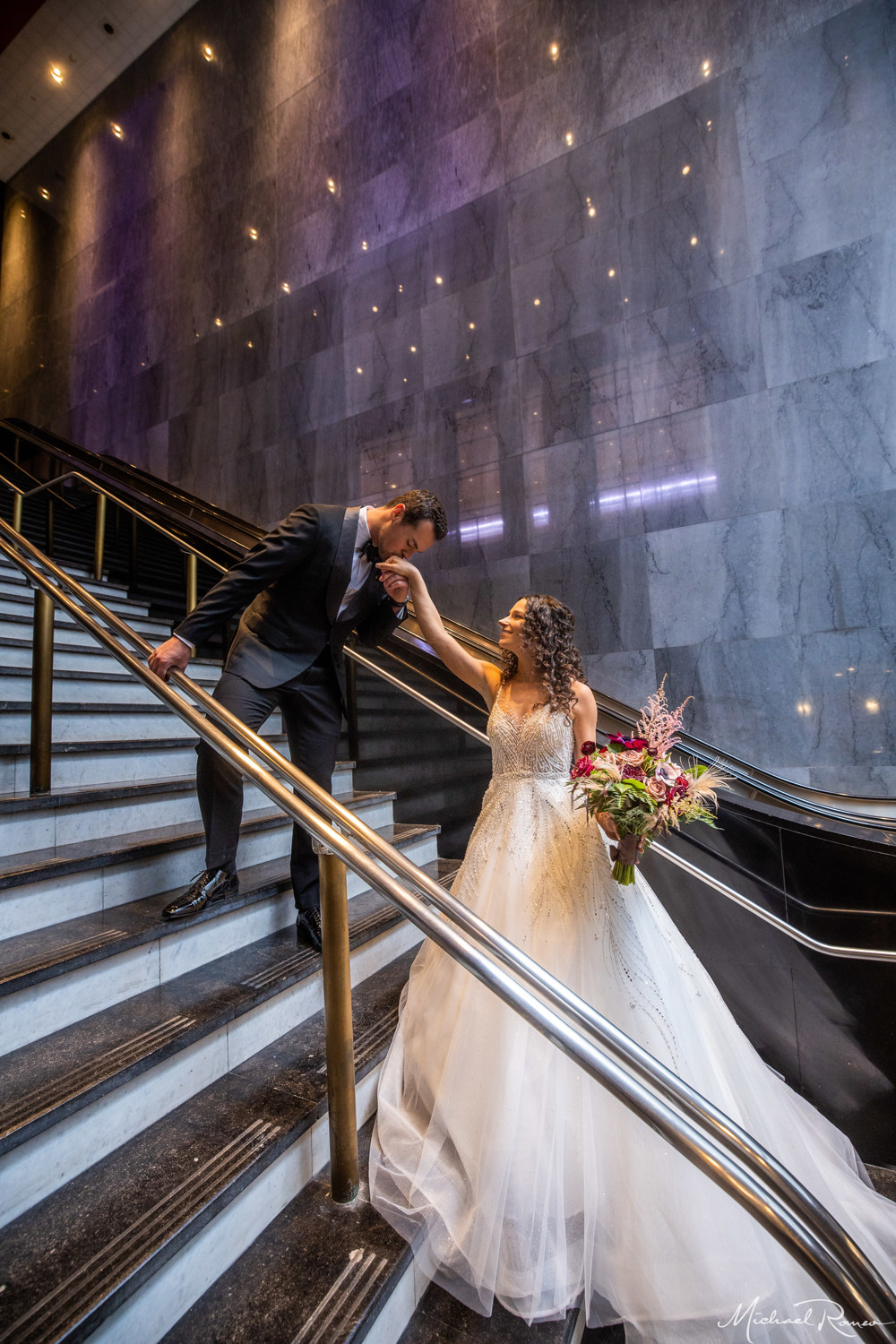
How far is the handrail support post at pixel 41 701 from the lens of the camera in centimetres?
214

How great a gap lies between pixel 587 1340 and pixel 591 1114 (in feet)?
1.35

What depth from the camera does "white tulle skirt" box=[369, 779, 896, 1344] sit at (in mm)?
1316

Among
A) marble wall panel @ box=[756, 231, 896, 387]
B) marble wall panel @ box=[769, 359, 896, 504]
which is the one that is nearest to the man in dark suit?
marble wall panel @ box=[769, 359, 896, 504]

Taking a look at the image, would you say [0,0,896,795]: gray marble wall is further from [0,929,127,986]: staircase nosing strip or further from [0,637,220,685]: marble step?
[0,929,127,986]: staircase nosing strip

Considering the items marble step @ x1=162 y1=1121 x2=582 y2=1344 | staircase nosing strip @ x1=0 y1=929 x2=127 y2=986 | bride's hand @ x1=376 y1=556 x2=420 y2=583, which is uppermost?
bride's hand @ x1=376 y1=556 x2=420 y2=583

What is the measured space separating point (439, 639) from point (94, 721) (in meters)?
1.63

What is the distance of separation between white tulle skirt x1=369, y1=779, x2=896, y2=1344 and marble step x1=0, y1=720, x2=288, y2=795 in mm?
1460

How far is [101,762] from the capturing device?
2.55 m

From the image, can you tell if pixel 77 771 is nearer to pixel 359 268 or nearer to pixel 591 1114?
pixel 591 1114

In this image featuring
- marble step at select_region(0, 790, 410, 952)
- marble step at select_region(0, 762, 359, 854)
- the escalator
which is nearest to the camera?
marble step at select_region(0, 790, 410, 952)

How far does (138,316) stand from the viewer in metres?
7.92

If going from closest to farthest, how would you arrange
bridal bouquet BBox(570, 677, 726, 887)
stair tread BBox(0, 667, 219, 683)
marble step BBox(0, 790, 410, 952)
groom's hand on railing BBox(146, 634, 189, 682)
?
1. bridal bouquet BBox(570, 677, 726, 887)
2. marble step BBox(0, 790, 410, 952)
3. groom's hand on railing BBox(146, 634, 189, 682)
4. stair tread BBox(0, 667, 219, 683)

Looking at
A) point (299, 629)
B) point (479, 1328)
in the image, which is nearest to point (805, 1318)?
point (479, 1328)

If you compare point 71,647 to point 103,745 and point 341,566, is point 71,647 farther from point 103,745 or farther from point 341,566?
point 341,566
